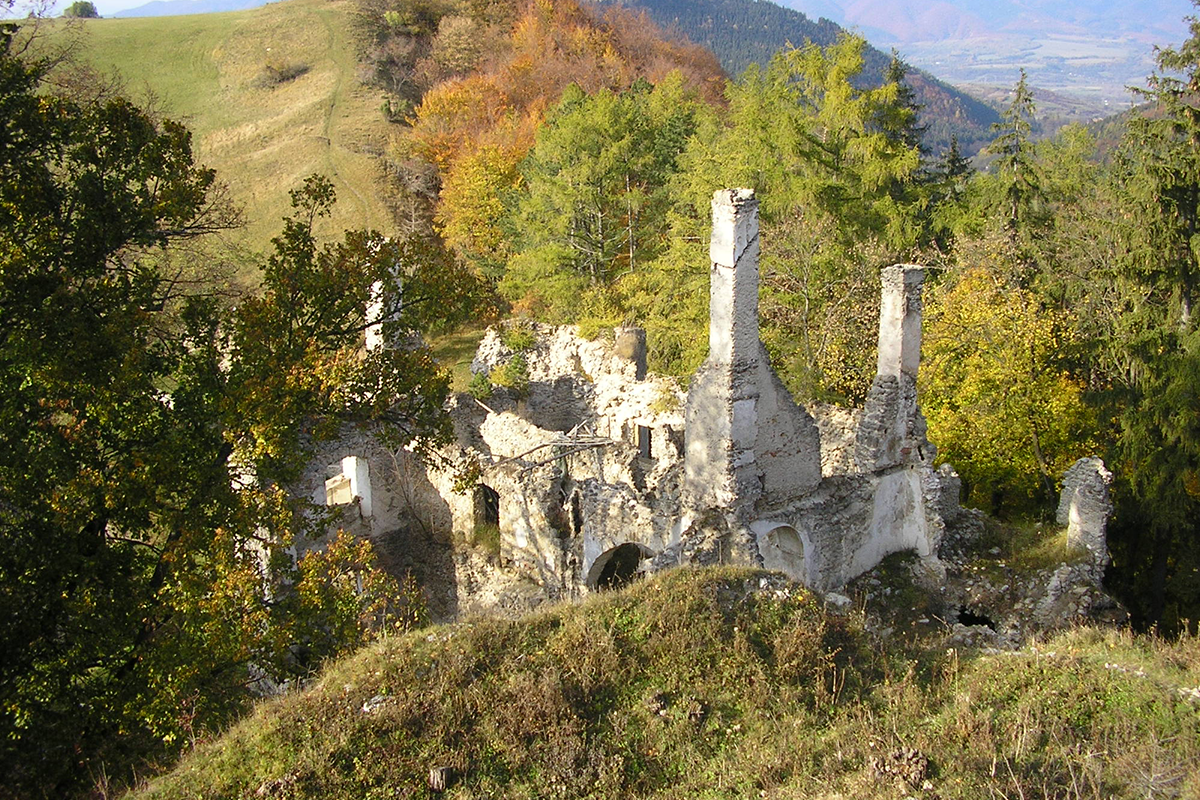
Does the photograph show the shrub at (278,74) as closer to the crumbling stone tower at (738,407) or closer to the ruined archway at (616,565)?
the ruined archway at (616,565)

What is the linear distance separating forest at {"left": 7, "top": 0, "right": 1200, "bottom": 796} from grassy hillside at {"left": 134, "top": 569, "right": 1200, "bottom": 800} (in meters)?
2.21

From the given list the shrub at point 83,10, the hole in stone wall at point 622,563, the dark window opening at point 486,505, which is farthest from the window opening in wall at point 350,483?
the shrub at point 83,10

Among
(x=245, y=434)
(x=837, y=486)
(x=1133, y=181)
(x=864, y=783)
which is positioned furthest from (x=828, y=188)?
(x=864, y=783)

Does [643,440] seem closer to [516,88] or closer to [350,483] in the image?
[350,483]

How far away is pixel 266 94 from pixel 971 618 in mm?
57524

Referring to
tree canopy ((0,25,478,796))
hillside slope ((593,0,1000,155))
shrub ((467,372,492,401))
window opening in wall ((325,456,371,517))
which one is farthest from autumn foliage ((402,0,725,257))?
hillside slope ((593,0,1000,155))

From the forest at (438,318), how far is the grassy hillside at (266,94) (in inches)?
214

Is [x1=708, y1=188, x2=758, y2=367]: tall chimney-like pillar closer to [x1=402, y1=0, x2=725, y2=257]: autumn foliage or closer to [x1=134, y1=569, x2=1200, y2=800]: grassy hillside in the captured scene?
[x1=134, y1=569, x2=1200, y2=800]: grassy hillside

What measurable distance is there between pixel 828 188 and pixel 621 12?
159 feet

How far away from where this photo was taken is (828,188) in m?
26.1

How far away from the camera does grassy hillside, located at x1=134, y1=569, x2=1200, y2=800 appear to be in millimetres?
7184

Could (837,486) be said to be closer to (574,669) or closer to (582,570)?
(582,570)

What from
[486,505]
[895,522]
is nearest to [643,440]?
[486,505]

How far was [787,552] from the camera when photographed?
15.1 meters
